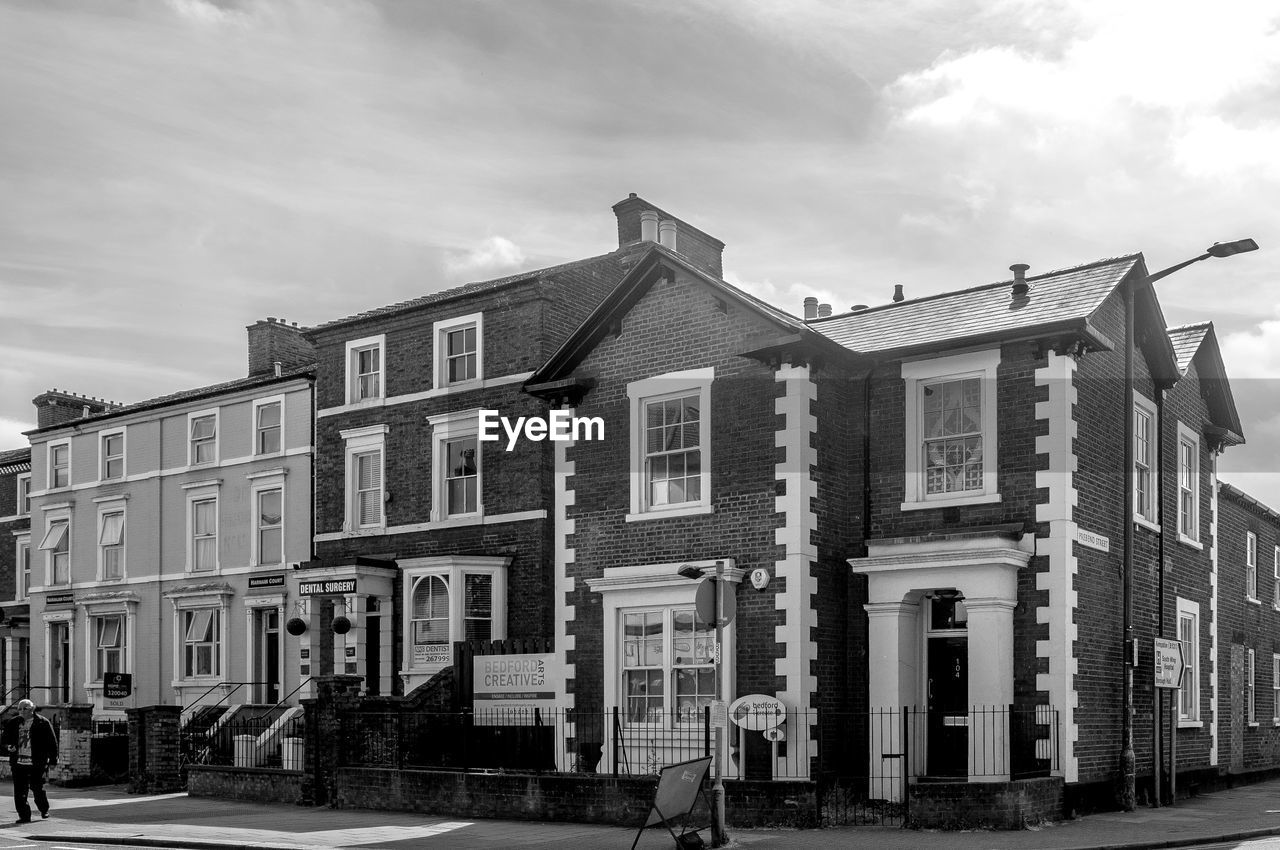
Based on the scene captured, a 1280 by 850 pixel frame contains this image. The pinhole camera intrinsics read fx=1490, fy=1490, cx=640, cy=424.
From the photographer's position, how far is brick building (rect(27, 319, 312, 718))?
3416cm

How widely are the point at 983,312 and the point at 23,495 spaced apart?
33.4m

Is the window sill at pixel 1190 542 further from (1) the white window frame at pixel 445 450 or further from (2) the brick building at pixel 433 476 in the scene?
(1) the white window frame at pixel 445 450

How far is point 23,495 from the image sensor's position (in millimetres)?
44938

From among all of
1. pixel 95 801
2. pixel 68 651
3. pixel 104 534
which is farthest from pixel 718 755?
pixel 68 651

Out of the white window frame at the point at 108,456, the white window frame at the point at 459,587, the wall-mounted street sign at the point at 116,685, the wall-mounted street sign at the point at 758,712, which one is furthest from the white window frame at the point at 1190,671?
the white window frame at the point at 108,456

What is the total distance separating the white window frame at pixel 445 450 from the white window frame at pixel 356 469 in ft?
4.68

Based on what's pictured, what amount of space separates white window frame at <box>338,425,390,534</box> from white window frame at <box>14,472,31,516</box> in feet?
57.2

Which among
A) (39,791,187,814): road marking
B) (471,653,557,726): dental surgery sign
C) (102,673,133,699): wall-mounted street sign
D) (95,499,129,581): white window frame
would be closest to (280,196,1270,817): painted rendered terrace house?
(471,653,557,726): dental surgery sign

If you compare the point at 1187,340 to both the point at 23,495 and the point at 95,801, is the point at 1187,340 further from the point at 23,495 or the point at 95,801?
the point at 23,495

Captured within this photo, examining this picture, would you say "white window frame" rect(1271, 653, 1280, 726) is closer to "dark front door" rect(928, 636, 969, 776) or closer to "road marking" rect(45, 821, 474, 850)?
"dark front door" rect(928, 636, 969, 776)

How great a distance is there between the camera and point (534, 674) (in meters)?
23.4

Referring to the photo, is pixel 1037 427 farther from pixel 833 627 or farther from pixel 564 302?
pixel 564 302

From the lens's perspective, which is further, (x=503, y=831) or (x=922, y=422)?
(x=922, y=422)

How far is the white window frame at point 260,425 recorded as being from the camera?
3453cm
